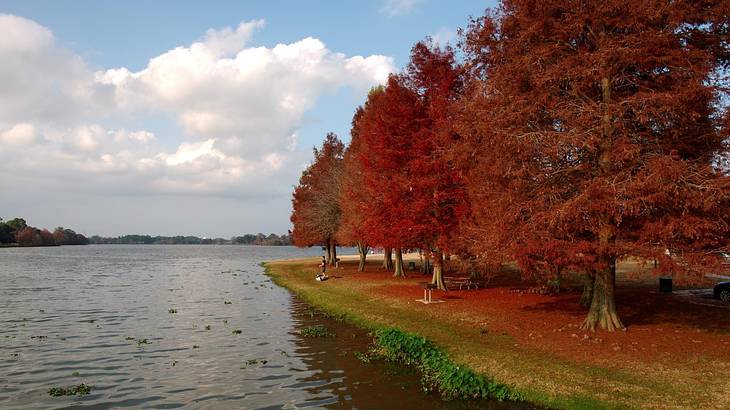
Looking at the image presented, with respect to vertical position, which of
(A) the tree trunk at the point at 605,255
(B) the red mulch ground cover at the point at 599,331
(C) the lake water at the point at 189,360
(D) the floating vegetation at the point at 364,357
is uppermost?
(A) the tree trunk at the point at 605,255

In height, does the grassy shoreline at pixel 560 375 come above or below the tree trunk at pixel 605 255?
below

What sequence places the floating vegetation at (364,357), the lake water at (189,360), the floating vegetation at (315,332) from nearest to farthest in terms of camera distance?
the lake water at (189,360), the floating vegetation at (364,357), the floating vegetation at (315,332)

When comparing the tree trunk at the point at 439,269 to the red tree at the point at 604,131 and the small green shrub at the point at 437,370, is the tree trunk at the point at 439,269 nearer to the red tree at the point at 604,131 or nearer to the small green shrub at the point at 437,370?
the red tree at the point at 604,131

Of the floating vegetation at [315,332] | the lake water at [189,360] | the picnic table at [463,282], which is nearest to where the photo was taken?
the lake water at [189,360]

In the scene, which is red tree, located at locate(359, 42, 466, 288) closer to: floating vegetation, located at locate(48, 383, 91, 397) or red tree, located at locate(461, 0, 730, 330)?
red tree, located at locate(461, 0, 730, 330)

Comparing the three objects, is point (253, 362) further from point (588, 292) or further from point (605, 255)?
point (588, 292)

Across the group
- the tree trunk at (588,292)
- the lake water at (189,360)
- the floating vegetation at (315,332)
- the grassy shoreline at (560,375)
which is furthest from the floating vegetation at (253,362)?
the tree trunk at (588,292)

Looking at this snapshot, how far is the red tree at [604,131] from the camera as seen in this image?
15406mm

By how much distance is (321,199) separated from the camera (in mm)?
54062

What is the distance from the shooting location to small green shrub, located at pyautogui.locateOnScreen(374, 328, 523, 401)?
13.4m

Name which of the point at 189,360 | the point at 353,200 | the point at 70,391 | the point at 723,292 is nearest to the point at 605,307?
the point at 723,292

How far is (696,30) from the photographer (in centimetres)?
1706

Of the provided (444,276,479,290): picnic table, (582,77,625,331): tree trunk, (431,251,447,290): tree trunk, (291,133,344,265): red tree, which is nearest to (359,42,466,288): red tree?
(431,251,447,290): tree trunk

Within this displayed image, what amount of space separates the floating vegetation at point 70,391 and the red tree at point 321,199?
36.8m
